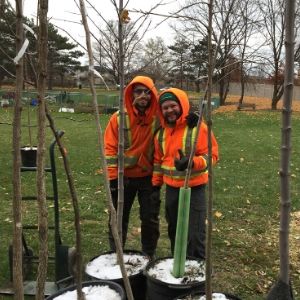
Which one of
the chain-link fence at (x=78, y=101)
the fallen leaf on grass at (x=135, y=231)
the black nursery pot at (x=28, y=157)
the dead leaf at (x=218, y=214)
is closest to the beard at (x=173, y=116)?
the black nursery pot at (x=28, y=157)

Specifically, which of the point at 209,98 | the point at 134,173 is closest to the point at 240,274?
the point at 134,173

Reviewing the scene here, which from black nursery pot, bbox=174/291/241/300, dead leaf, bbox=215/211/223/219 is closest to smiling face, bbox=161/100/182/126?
black nursery pot, bbox=174/291/241/300

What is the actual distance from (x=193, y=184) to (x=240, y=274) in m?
1.12

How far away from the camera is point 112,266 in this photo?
2977mm

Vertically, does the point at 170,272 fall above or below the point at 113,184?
below

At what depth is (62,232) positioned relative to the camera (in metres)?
4.97

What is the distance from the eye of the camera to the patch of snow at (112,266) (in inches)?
112

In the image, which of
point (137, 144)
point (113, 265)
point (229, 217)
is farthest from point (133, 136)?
point (229, 217)

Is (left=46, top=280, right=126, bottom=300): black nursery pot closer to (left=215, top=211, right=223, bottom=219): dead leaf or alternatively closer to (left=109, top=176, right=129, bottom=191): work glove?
(left=109, top=176, right=129, bottom=191): work glove

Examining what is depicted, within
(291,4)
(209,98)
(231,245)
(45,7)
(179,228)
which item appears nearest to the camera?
(45,7)

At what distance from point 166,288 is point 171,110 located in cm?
133

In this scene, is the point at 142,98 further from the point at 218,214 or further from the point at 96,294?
the point at 218,214

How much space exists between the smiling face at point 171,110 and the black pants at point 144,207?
69cm

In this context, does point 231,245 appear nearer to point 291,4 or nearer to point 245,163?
point 291,4
